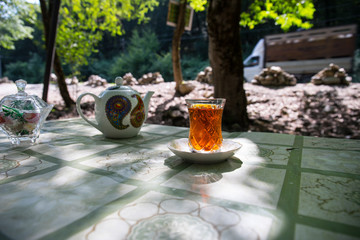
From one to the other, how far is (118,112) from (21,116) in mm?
412

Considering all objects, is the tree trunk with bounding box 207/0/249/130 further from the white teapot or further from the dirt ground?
the white teapot

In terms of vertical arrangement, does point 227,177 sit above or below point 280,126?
above

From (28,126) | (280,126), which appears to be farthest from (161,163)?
(280,126)

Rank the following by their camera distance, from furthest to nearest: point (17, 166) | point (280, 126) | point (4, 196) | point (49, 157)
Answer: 1. point (280, 126)
2. point (49, 157)
3. point (17, 166)
4. point (4, 196)

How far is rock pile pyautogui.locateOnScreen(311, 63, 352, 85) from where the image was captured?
16.3 feet

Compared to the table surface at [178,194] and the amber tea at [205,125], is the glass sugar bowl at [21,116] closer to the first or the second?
the table surface at [178,194]

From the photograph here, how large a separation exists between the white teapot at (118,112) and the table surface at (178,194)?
0.23 m

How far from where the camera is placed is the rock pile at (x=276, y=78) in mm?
5441

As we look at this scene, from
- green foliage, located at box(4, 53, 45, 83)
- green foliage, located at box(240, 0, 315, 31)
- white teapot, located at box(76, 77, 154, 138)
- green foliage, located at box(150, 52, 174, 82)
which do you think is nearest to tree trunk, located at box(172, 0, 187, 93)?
green foliage, located at box(240, 0, 315, 31)

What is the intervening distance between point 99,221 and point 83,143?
29.0 inches

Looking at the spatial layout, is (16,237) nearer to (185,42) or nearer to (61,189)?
(61,189)

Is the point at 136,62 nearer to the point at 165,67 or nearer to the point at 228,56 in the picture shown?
the point at 165,67

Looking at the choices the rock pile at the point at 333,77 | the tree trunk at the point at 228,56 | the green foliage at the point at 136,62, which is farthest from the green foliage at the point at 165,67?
the tree trunk at the point at 228,56

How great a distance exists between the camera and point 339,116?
A: 334 centimetres
